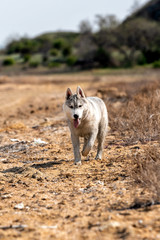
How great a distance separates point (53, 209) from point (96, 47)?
146 feet

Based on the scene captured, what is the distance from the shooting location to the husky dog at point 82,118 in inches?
259

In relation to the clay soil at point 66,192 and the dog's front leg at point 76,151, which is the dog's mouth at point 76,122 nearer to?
the dog's front leg at point 76,151

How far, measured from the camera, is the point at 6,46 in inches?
3435

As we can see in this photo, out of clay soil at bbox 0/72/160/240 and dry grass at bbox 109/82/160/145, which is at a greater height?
dry grass at bbox 109/82/160/145

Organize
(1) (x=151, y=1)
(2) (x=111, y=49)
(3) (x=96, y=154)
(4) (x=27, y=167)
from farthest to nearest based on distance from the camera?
(1) (x=151, y=1) → (2) (x=111, y=49) → (3) (x=96, y=154) → (4) (x=27, y=167)

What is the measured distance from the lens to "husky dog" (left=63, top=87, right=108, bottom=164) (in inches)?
259

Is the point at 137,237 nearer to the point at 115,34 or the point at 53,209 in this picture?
the point at 53,209

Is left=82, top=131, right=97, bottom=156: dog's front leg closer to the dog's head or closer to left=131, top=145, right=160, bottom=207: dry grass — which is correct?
the dog's head

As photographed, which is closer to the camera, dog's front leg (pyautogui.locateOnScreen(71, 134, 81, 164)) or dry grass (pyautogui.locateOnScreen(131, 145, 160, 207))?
dry grass (pyautogui.locateOnScreen(131, 145, 160, 207))

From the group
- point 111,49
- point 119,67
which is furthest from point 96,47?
point 119,67

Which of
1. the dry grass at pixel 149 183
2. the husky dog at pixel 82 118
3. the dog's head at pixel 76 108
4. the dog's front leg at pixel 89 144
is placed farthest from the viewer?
the dog's front leg at pixel 89 144

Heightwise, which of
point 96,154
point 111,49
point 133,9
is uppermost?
point 133,9

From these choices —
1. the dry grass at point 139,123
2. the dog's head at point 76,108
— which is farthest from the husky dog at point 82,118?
the dry grass at point 139,123

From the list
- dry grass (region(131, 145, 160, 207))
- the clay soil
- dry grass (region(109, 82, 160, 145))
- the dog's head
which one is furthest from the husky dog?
dry grass (region(131, 145, 160, 207))
